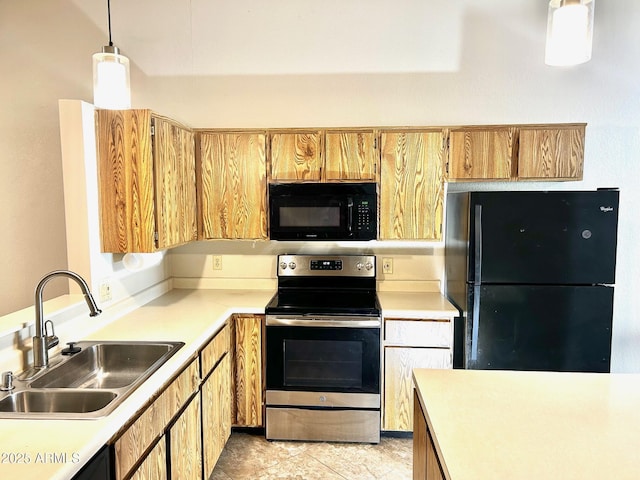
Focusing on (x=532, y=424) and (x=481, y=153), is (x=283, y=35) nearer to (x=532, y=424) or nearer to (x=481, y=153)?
(x=481, y=153)

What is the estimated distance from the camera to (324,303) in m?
2.79

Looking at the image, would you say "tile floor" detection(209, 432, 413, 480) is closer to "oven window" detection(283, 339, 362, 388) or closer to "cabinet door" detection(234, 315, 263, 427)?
"cabinet door" detection(234, 315, 263, 427)

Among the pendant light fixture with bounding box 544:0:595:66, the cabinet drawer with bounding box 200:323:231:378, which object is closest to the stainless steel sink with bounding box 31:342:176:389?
the cabinet drawer with bounding box 200:323:231:378

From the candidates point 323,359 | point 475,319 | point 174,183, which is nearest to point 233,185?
point 174,183

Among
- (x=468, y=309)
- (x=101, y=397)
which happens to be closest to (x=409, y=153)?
(x=468, y=309)

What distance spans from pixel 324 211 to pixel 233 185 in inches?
24.8

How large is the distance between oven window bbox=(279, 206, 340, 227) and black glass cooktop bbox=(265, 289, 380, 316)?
496 millimetres

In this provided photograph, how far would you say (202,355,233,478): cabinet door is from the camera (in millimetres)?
2186

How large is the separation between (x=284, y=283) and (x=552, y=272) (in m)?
1.71

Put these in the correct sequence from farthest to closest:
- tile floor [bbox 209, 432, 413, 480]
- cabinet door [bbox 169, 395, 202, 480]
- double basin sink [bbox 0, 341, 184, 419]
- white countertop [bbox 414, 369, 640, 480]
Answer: tile floor [bbox 209, 432, 413, 480]
cabinet door [bbox 169, 395, 202, 480]
double basin sink [bbox 0, 341, 184, 419]
white countertop [bbox 414, 369, 640, 480]

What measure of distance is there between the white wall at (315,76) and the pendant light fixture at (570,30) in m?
1.52

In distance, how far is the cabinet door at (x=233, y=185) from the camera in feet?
9.36

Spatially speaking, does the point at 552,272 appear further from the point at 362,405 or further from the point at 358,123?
the point at 358,123

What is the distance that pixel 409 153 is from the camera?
2777 millimetres
